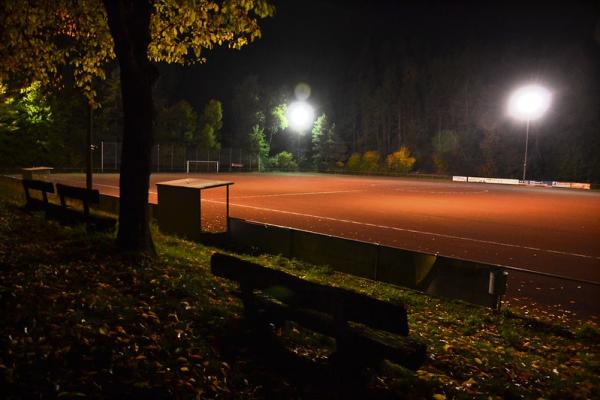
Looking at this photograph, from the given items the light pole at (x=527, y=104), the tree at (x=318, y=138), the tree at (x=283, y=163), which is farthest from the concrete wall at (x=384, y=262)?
the tree at (x=318, y=138)

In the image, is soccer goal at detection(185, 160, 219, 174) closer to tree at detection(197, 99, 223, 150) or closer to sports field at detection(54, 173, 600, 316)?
tree at detection(197, 99, 223, 150)

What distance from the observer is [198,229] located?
1163cm

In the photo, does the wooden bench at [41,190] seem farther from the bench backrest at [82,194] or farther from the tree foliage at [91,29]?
the tree foliage at [91,29]

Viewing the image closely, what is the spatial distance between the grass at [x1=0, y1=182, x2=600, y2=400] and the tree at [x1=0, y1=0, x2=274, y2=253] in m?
1.12

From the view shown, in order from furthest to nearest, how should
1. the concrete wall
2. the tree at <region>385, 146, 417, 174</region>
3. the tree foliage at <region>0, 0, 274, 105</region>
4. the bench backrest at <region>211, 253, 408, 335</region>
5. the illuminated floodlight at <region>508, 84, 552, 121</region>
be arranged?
the tree at <region>385, 146, 417, 174</region>
the illuminated floodlight at <region>508, 84, 552, 121</region>
the tree foliage at <region>0, 0, 274, 105</region>
the concrete wall
the bench backrest at <region>211, 253, 408, 335</region>

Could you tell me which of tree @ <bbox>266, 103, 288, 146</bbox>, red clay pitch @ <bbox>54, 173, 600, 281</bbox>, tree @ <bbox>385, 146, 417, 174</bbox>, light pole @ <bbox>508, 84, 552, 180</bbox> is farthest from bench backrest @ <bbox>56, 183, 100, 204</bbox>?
tree @ <bbox>266, 103, 288, 146</bbox>

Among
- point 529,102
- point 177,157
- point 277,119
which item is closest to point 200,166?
point 177,157

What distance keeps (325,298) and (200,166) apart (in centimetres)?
5542

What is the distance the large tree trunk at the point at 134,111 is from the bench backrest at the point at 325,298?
3159 millimetres

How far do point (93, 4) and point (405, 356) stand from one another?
8287 millimetres

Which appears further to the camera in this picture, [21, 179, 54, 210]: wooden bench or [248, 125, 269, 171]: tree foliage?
[248, 125, 269, 171]: tree foliage

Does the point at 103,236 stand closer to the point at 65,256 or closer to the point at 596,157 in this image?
the point at 65,256

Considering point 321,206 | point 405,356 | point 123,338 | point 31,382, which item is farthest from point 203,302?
point 321,206

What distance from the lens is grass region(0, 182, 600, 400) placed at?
147 inches
